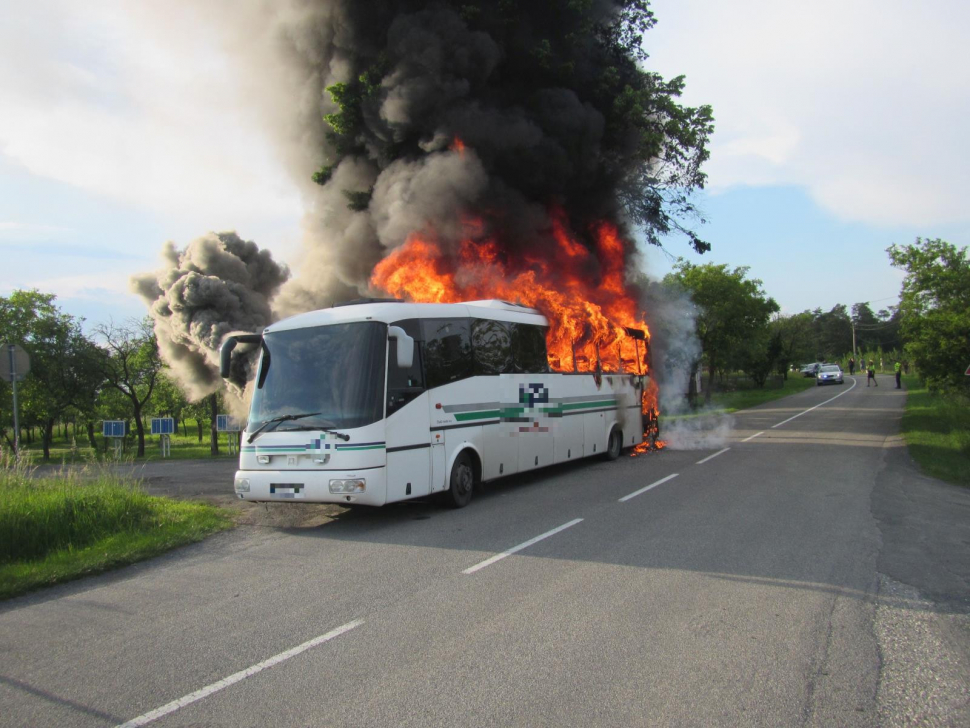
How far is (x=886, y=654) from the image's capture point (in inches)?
167

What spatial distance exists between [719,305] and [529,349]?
2655 cm

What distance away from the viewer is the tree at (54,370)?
3018 cm

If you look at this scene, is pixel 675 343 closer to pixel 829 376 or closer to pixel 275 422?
pixel 275 422

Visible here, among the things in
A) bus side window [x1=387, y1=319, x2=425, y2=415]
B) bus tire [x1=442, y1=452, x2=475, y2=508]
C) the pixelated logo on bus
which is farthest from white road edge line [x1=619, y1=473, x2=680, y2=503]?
bus side window [x1=387, y1=319, x2=425, y2=415]

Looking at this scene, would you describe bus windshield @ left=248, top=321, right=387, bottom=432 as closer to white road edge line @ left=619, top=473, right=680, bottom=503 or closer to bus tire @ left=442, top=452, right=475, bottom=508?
bus tire @ left=442, top=452, right=475, bottom=508

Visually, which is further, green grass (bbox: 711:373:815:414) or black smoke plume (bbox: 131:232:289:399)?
green grass (bbox: 711:373:815:414)

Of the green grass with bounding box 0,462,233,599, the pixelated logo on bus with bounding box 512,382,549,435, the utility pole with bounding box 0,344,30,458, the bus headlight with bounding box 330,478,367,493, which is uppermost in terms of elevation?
the utility pole with bounding box 0,344,30,458

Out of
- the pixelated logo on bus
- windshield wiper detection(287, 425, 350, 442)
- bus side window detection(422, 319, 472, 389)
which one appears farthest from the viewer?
the pixelated logo on bus

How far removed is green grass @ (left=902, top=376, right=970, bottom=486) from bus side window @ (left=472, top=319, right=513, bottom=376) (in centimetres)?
810

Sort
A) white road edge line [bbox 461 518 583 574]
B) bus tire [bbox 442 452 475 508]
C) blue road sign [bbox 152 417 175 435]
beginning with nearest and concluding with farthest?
white road edge line [bbox 461 518 583 574]
bus tire [bbox 442 452 475 508]
blue road sign [bbox 152 417 175 435]

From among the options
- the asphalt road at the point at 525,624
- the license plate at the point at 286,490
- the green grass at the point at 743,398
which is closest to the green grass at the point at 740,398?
the green grass at the point at 743,398

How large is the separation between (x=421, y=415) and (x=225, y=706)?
5.51m

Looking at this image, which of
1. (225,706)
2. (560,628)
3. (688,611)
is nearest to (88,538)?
(225,706)

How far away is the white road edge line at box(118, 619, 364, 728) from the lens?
11.7 ft
